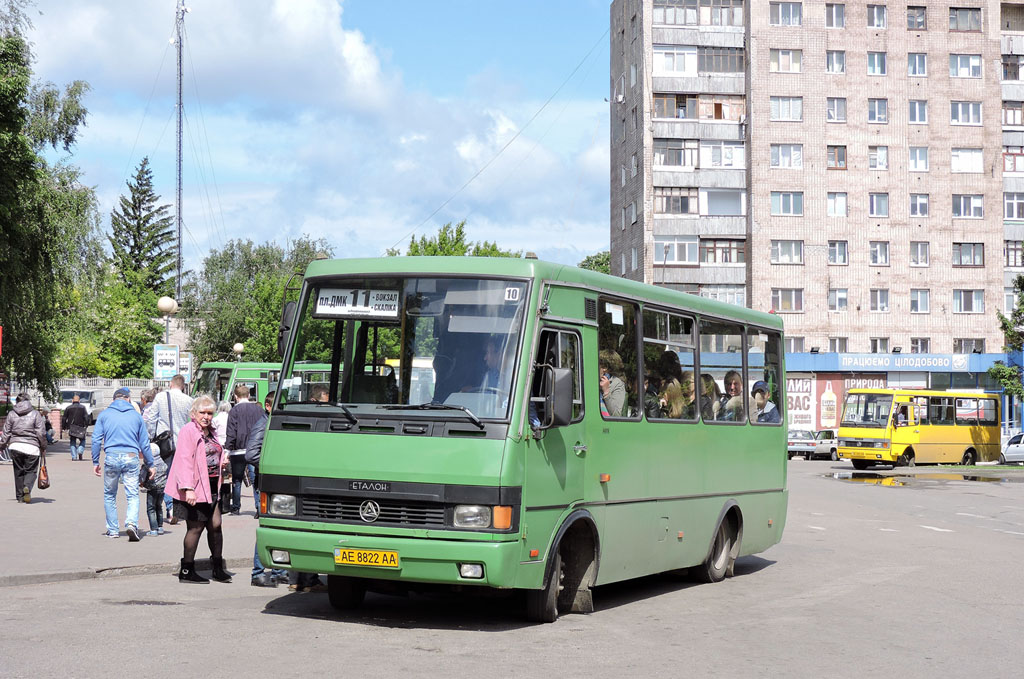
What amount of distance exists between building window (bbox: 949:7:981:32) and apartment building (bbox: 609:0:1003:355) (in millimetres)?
107

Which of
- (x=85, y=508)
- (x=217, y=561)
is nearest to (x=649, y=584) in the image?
(x=217, y=561)

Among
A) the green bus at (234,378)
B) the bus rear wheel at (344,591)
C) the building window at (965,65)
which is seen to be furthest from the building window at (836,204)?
the bus rear wheel at (344,591)

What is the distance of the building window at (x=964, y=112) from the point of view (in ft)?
229

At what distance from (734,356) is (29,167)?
91.8ft

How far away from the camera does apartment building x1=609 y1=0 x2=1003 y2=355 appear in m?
68.1

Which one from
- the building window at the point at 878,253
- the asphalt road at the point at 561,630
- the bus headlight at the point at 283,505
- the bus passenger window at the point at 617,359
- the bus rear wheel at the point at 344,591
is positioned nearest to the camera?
the asphalt road at the point at 561,630

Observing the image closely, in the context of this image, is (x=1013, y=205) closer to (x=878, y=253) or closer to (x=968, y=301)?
(x=968, y=301)

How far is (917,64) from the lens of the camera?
69938 mm

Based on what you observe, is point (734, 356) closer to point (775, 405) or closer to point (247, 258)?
point (775, 405)

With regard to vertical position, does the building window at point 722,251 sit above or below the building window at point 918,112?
below

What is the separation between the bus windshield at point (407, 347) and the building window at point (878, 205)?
6237cm

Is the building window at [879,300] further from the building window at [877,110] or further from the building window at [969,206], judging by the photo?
the building window at [877,110]

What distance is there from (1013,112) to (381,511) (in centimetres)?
7025

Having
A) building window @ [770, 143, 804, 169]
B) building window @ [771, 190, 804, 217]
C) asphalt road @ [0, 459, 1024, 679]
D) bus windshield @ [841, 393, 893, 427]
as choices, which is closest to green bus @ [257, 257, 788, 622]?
asphalt road @ [0, 459, 1024, 679]
